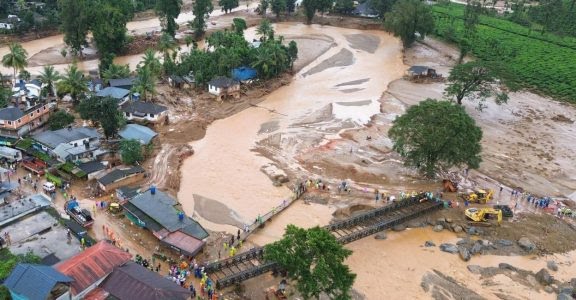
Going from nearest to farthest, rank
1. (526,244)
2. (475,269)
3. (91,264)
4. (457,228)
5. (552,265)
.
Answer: (91,264), (475,269), (552,265), (526,244), (457,228)

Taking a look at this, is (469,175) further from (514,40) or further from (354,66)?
(514,40)

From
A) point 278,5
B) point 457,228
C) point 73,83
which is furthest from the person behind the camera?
point 278,5

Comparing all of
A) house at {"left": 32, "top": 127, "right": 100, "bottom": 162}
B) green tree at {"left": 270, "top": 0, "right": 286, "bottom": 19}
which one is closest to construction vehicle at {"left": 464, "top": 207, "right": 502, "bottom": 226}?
house at {"left": 32, "top": 127, "right": 100, "bottom": 162}

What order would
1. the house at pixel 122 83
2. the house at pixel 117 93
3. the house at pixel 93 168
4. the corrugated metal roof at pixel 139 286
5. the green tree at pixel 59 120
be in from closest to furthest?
the corrugated metal roof at pixel 139 286, the house at pixel 93 168, the green tree at pixel 59 120, the house at pixel 117 93, the house at pixel 122 83

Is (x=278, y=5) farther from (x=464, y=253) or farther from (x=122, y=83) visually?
(x=464, y=253)

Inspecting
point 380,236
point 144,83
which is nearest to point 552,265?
point 380,236

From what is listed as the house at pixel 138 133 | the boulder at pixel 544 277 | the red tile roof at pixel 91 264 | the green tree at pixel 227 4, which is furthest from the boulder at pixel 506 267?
the green tree at pixel 227 4

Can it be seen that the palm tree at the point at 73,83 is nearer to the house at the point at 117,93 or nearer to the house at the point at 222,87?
the house at the point at 117,93

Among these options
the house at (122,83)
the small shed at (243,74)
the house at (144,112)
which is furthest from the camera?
Answer: the small shed at (243,74)
